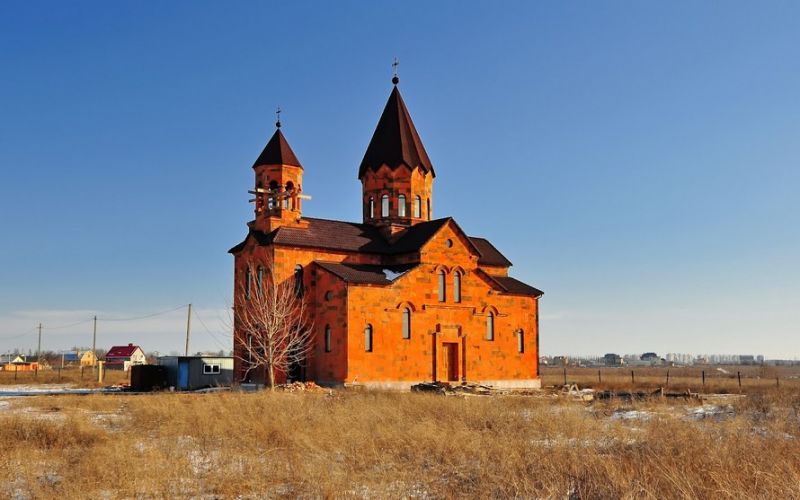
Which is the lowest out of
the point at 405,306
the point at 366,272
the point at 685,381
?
the point at 685,381

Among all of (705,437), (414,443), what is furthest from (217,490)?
(705,437)

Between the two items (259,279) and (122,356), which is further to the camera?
(122,356)

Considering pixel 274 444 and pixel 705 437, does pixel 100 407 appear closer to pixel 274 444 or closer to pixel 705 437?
pixel 274 444

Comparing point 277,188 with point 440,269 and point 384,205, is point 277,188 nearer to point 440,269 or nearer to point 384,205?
point 384,205

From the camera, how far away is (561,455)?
1157cm

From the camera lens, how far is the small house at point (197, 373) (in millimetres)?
36625

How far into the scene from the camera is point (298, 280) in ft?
115

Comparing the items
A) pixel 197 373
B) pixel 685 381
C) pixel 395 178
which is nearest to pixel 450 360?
pixel 395 178

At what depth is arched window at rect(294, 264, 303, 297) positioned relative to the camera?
3475 centimetres

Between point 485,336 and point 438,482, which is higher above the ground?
point 485,336

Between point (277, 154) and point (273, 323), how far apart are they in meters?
9.26

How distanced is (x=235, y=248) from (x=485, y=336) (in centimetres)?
1339

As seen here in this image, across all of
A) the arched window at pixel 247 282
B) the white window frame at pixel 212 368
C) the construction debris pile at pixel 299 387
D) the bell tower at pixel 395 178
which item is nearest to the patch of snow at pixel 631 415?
the construction debris pile at pixel 299 387

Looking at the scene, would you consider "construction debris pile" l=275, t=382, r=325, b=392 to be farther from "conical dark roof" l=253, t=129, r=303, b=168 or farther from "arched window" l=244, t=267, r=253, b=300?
"conical dark roof" l=253, t=129, r=303, b=168
